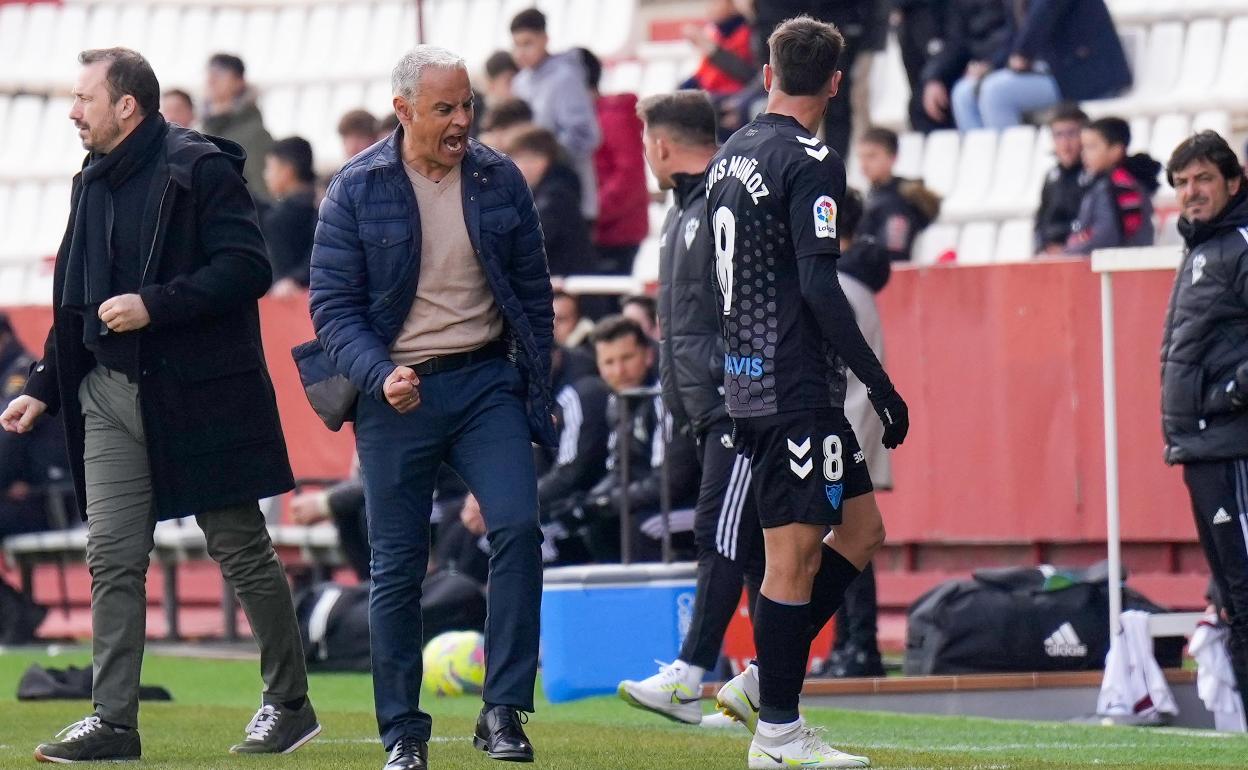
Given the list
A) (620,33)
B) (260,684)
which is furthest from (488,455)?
(620,33)

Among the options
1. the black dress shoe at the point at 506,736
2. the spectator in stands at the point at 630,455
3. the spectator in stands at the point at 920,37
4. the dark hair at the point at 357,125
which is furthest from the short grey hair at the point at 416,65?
the spectator in stands at the point at 920,37

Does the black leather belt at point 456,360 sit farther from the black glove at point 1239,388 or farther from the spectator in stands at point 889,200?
the spectator in stands at point 889,200

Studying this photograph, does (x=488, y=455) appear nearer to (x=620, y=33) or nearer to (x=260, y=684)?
(x=260, y=684)

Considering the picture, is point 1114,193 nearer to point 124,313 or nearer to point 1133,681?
point 1133,681

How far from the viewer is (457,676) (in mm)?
10289

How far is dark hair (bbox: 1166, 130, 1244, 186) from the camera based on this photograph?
27.4 feet

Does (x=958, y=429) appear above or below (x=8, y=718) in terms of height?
above

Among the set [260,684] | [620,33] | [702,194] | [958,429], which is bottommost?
[260,684]

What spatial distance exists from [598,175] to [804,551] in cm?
827

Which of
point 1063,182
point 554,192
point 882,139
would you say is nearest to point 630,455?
point 554,192

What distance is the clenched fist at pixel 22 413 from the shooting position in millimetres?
7137

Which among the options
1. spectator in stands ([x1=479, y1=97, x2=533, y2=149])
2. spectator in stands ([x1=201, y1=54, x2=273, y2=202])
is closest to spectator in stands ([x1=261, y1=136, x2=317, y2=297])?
spectator in stands ([x1=479, y1=97, x2=533, y2=149])

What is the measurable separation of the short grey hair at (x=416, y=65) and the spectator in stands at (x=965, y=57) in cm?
808

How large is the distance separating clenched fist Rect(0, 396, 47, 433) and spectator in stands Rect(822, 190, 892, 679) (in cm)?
342
